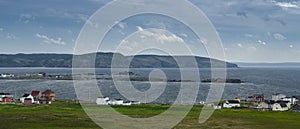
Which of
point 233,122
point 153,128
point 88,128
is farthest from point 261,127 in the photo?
point 88,128

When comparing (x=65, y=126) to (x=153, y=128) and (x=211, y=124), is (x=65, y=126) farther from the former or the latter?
(x=211, y=124)

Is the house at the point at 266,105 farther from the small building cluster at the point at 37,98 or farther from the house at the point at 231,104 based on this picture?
the small building cluster at the point at 37,98

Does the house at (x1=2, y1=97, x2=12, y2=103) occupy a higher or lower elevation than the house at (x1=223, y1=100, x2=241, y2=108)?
higher

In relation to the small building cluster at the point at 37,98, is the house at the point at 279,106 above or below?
below

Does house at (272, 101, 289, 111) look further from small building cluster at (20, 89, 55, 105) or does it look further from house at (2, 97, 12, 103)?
house at (2, 97, 12, 103)

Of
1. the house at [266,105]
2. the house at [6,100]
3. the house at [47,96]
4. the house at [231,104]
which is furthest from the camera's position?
the house at [47,96]

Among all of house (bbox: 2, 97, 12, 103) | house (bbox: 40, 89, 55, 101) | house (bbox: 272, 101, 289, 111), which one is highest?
house (bbox: 40, 89, 55, 101)

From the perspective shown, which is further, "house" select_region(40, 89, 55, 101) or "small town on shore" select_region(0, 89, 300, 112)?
"house" select_region(40, 89, 55, 101)

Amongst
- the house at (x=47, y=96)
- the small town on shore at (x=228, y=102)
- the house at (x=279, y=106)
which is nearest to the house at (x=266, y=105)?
the small town on shore at (x=228, y=102)

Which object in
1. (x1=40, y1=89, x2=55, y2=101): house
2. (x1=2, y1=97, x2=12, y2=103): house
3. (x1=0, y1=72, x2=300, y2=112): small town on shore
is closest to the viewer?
(x1=0, y1=72, x2=300, y2=112): small town on shore

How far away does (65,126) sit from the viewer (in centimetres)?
3491

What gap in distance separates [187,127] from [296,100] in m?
42.3

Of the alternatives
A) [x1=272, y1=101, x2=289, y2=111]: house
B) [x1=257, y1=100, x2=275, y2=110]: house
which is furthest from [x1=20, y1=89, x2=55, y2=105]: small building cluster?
[x1=272, y1=101, x2=289, y2=111]: house

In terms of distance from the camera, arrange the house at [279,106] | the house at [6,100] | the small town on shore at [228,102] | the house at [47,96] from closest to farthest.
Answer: the house at [279,106]
the small town on shore at [228,102]
the house at [6,100]
the house at [47,96]
